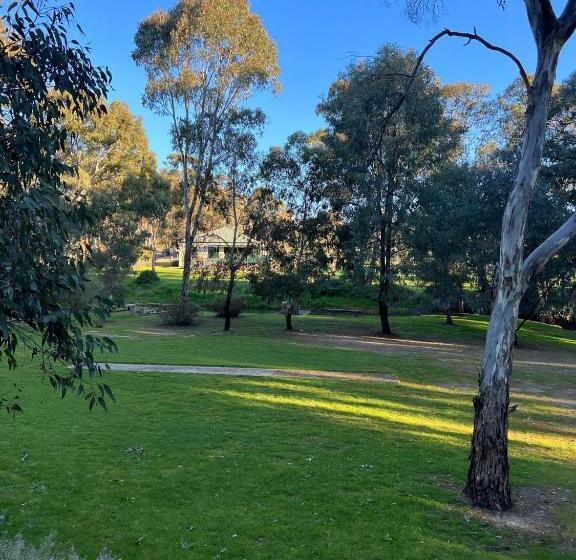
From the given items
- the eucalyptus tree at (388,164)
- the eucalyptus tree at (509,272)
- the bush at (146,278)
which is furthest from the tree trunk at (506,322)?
the bush at (146,278)

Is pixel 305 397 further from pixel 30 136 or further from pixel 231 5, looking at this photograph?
pixel 231 5

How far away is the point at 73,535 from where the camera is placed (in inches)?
169

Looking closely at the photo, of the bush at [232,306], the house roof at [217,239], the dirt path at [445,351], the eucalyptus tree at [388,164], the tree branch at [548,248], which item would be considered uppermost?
the eucalyptus tree at [388,164]

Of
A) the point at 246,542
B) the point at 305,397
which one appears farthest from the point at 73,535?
the point at 305,397

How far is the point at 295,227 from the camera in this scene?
2325cm

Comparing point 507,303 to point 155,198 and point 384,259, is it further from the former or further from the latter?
point 155,198

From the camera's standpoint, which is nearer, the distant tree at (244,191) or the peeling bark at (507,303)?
the peeling bark at (507,303)

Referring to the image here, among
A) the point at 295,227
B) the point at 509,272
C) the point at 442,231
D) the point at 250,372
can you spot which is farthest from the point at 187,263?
the point at 509,272

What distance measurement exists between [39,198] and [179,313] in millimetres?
22938

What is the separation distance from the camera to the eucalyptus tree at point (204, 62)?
82.2 ft

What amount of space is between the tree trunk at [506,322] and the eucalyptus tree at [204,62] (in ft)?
68.0

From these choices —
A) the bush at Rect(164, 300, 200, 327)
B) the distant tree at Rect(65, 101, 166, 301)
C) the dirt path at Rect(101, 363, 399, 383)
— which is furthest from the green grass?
the distant tree at Rect(65, 101, 166, 301)

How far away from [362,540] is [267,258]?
19159 mm

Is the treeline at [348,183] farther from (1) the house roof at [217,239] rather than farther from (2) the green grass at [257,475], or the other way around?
(2) the green grass at [257,475]
